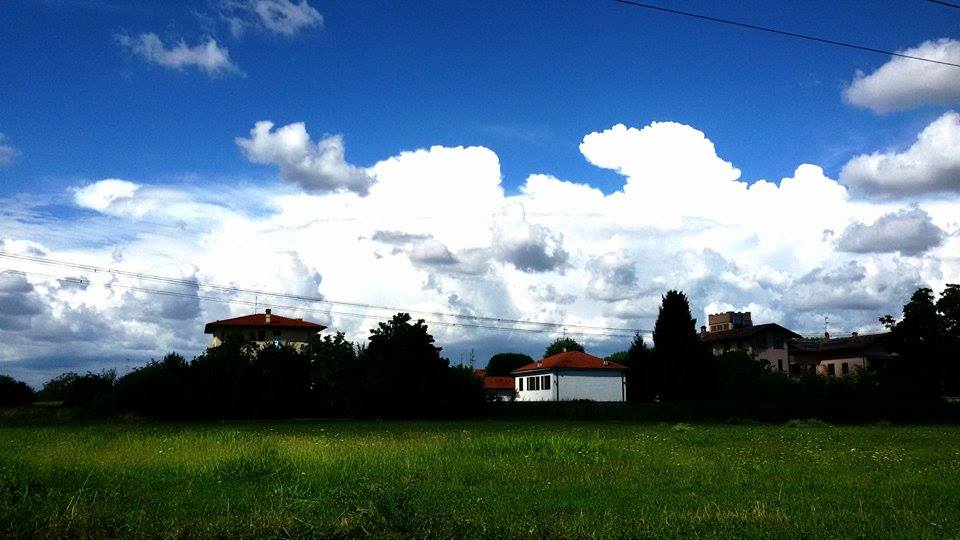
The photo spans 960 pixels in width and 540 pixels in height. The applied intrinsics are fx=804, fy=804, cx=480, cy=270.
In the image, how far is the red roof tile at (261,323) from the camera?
108375mm

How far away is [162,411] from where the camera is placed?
5303 centimetres

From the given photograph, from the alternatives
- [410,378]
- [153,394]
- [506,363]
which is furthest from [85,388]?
[506,363]

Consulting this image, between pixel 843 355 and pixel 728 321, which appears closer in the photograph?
pixel 843 355

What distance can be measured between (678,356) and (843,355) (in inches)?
1221

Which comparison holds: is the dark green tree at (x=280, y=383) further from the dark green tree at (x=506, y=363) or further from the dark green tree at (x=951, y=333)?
the dark green tree at (x=506, y=363)

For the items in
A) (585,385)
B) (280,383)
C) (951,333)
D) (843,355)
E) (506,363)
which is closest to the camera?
(280,383)

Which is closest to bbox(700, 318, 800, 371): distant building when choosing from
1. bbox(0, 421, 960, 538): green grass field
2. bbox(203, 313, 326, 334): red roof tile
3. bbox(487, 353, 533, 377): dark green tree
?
bbox(487, 353, 533, 377): dark green tree

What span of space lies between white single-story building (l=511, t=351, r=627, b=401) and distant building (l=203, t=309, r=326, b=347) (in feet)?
110

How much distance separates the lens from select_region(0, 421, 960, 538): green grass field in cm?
921

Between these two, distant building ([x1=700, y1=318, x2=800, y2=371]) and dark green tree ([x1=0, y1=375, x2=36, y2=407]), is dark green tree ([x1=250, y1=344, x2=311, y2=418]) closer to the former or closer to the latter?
dark green tree ([x1=0, y1=375, x2=36, y2=407])

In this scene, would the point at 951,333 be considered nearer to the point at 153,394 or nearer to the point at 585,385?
the point at 585,385

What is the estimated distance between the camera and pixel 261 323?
110125mm

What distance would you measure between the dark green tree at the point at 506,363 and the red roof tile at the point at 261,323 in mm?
32044

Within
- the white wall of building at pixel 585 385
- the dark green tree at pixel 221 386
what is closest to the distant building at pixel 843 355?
the white wall of building at pixel 585 385
